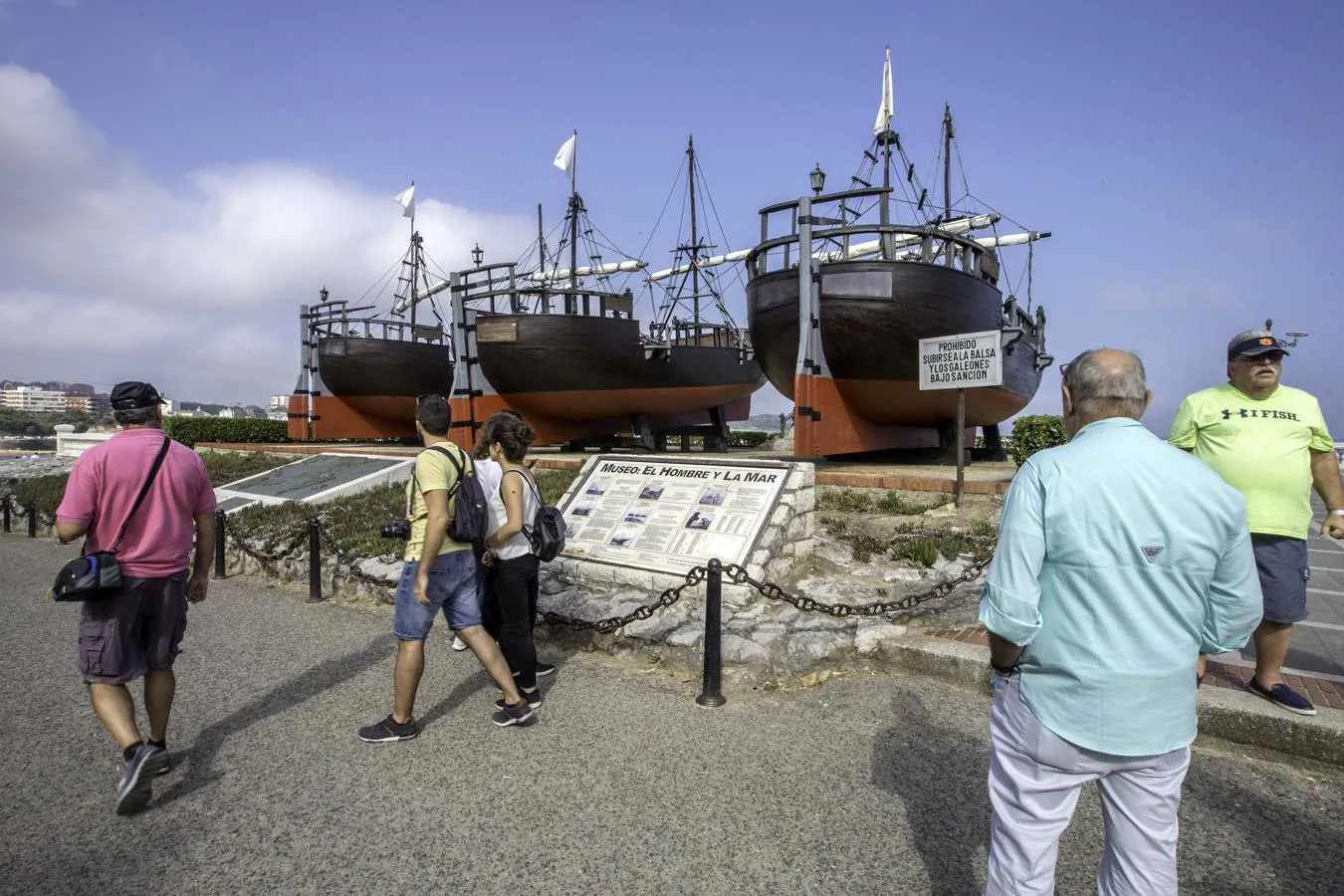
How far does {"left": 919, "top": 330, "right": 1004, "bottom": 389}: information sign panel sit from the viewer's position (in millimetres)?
8164

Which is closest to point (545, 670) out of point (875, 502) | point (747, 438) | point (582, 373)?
point (875, 502)

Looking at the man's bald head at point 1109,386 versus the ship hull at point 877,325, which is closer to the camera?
the man's bald head at point 1109,386

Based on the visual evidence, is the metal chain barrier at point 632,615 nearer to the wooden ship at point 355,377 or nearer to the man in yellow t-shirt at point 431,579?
the man in yellow t-shirt at point 431,579

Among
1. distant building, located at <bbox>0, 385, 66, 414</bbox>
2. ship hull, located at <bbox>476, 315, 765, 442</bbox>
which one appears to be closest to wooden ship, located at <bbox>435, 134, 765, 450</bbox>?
ship hull, located at <bbox>476, 315, 765, 442</bbox>

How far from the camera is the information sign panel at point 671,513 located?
5707 mm

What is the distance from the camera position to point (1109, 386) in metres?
1.86

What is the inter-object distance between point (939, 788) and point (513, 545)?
2455mm

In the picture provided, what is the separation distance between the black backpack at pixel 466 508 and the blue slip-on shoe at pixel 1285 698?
415cm

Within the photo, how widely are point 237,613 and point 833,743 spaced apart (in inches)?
222

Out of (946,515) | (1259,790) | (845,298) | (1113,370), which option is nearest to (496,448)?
(1113,370)

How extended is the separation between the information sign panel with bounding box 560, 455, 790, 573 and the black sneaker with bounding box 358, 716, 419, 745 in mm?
2256

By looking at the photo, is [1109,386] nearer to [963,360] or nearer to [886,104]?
[963,360]

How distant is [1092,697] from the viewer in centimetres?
178

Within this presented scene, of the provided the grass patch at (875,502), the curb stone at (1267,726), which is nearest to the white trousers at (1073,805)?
the curb stone at (1267,726)
